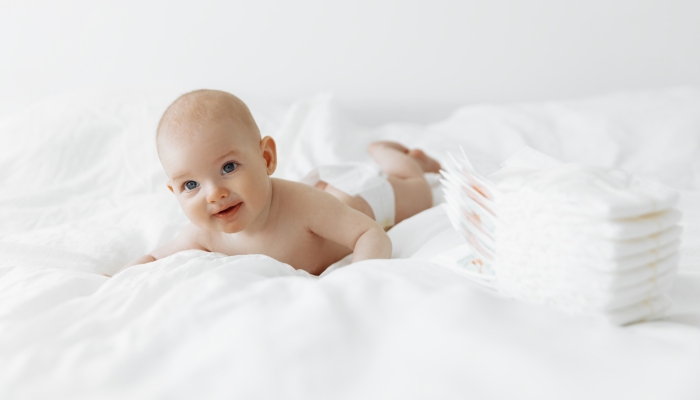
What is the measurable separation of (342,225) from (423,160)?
1.89 ft

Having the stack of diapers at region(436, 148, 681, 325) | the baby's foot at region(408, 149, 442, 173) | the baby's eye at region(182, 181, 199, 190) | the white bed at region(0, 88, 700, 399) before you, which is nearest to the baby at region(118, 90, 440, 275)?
the baby's eye at region(182, 181, 199, 190)

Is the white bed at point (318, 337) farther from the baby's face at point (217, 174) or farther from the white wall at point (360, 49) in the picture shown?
the white wall at point (360, 49)

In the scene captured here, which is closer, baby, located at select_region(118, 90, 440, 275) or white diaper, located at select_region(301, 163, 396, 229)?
baby, located at select_region(118, 90, 440, 275)

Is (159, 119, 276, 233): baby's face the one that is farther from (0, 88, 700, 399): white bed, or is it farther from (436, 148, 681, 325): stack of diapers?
(436, 148, 681, 325): stack of diapers

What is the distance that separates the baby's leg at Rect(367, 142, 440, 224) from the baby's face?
407 millimetres

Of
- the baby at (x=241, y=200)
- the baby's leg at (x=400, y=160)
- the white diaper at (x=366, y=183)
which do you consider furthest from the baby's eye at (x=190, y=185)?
the baby's leg at (x=400, y=160)

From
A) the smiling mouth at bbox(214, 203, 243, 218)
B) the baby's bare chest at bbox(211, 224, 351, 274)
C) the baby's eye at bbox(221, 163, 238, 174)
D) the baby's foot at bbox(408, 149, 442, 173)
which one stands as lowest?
the baby's foot at bbox(408, 149, 442, 173)

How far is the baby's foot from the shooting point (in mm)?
1567

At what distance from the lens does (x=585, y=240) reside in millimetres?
553

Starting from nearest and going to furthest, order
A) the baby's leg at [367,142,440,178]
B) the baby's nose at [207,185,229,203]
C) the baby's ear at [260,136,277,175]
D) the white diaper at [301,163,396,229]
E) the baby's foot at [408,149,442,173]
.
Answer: the baby's nose at [207,185,229,203]
the baby's ear at [260,136,277,175]
the white diaper at [301,163,396,229]
the baby's leg at [367,142,440,178]
the baby's foot at [408,149,442,173]

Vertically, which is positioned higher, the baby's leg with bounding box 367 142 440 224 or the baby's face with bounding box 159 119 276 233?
the baby's face with bounding box 159 119 276 233

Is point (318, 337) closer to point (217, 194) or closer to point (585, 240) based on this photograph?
point (585, 240)

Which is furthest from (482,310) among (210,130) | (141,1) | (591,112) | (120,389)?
(141,1)

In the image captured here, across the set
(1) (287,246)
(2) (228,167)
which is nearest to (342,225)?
(1) (287,246)
